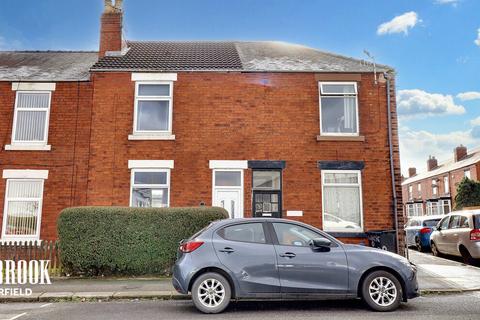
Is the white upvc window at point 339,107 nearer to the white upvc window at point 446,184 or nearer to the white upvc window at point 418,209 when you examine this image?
the white upvc window at point 446,184

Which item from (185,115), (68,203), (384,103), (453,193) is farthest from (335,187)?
(453,193)

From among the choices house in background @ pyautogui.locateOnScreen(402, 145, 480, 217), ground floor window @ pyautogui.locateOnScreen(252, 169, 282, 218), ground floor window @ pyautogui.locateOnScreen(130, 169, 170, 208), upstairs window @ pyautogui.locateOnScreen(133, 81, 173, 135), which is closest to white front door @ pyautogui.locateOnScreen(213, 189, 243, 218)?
ground floor window @ pyautogui.locateOnScreen(252, 169, 282, 218)

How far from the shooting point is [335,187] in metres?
A: 13.2

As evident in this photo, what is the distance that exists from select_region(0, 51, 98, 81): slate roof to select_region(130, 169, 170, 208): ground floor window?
397cm

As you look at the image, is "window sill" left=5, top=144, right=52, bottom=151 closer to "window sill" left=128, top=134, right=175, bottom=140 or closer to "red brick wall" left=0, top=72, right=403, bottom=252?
"red brick wall" left=0, top=72, right=403, bottom=252

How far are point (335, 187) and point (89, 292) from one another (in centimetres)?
790

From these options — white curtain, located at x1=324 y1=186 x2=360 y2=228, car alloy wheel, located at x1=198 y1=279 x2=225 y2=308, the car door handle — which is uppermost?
white curtain, located at x1=324 y1=186 x2=360 y2=228

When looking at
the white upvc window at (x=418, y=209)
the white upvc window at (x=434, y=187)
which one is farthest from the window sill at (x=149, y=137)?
the white upvc window at (x=418, y=209)

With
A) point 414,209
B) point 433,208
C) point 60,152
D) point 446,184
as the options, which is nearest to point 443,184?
point 446,184

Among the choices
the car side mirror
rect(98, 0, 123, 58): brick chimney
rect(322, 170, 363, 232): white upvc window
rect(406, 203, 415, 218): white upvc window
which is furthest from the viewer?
rect(406, 203, 415, 218): white upvc window

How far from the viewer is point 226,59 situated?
580 inches

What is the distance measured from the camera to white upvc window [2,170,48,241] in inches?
520

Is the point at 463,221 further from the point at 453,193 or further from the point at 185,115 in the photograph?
the point at 453,193

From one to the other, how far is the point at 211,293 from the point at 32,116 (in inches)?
408
